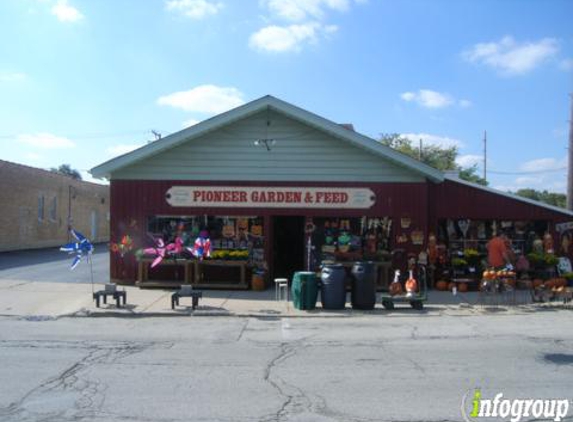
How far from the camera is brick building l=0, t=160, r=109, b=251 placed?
27594 mm

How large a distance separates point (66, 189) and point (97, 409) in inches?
1210

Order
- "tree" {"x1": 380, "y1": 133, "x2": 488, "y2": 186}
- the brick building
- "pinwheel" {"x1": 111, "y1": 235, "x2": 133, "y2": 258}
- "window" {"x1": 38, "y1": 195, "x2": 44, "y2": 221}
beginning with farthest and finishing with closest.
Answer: "tree" {"x1": 380, "y1": 133, "x2": 488, "y2": 186}
"window" {"x1": 38, "y1": 195, "x2": 44, "y2": 221}
the brick building
"pinwheel" {"x1": 111, "y1": 235, "x2": 133, "y2": 258}

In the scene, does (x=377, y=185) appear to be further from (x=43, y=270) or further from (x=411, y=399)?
(x=43, y=270)

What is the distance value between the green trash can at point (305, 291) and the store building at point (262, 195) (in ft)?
10.1

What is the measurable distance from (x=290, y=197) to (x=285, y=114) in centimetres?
234

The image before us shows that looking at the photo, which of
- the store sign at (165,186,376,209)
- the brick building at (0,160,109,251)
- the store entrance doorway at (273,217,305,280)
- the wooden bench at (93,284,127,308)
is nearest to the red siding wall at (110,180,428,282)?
the store sign at (165,186,376,209)

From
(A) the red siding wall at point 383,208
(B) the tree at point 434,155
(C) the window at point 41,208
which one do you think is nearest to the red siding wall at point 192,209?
(A) the red siding wall at point 383,208

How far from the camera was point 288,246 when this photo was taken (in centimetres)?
1834

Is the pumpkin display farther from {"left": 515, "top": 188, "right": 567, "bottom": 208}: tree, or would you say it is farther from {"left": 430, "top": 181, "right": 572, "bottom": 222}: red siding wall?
{"left": 515, "top": 188, "right": 567, "bottom": 208}: tree

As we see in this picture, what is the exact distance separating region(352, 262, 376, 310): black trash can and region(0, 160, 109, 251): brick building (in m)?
20.4

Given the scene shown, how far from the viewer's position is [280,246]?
719 inches

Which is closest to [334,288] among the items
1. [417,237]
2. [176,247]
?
[417,237]

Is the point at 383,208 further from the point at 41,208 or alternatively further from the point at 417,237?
the point at 41,208

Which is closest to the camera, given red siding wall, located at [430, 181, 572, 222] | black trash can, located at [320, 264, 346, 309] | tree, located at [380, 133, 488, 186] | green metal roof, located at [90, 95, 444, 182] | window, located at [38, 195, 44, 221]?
black trash can, located at [320, 264, 346, 309]
